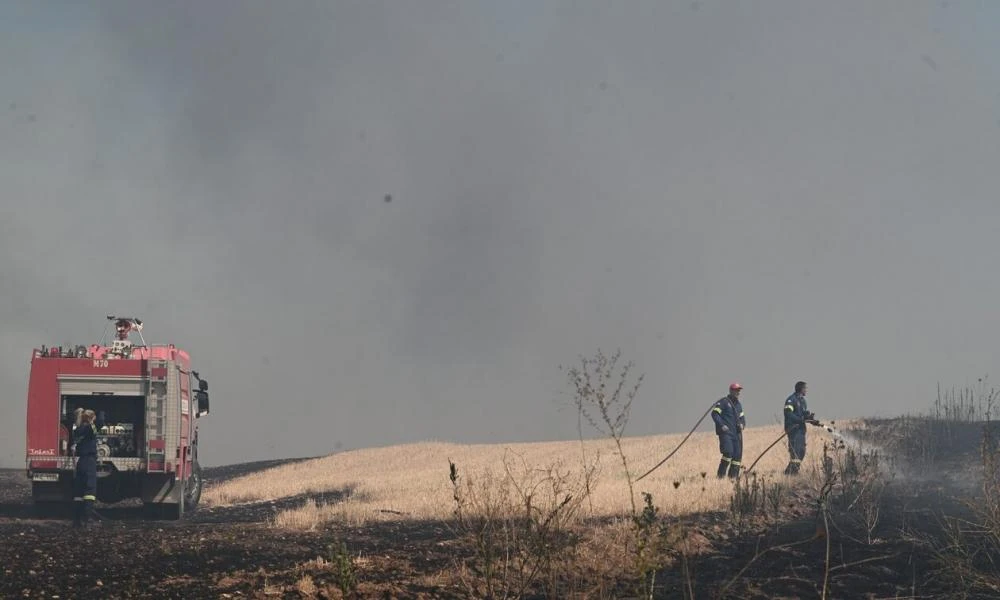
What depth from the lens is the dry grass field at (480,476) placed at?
1548 centimetres

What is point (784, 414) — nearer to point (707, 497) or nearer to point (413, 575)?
point (707, 497)

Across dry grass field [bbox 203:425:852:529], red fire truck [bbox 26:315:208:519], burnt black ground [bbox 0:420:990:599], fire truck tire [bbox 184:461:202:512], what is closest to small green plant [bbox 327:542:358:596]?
burnt black ground [bbox 0:420:990:599]

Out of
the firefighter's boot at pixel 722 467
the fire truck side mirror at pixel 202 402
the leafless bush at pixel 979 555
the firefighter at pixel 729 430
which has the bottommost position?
the leafless bush at pixel 979 555

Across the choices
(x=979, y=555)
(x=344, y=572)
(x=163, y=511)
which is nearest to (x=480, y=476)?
(x=163, y=511)

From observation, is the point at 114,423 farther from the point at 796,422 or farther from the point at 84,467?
the point at 796,422

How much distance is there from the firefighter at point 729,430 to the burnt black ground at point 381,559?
2.57 m

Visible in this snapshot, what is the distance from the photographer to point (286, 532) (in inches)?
560

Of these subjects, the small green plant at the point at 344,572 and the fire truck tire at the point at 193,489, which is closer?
the small green plant at the point at 344,572

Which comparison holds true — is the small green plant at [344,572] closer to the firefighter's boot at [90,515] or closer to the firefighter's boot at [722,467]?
the firefighter's boot at [90,515]

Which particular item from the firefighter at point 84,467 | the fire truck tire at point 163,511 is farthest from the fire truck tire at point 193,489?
the firefighter at point 84,467

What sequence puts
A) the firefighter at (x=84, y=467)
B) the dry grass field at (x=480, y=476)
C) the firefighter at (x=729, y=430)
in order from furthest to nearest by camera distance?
1. the firefighter at (x=729, y=430)
2. the firefighter at (x=84, y=467)
3. the dry grass field at (x=480, y=476)

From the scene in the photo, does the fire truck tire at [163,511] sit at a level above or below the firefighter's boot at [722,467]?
below

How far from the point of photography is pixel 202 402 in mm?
21719

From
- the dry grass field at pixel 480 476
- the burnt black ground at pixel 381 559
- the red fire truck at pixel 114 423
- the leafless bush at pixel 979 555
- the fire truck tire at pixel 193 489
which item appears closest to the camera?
the burnt black ground at pixel 381 559
